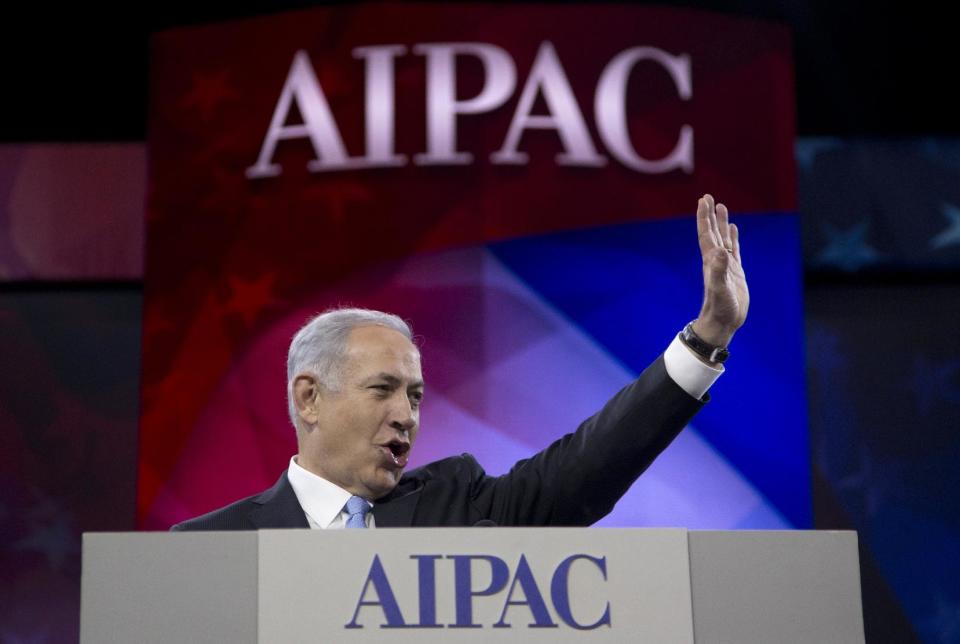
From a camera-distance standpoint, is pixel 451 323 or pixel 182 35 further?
pixel 182 35

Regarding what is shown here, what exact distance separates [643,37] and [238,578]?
3.70 metres

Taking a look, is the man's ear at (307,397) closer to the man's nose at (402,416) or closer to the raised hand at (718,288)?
the man's nose at (402,416)

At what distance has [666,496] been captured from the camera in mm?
4547

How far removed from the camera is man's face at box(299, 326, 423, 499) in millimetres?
2258

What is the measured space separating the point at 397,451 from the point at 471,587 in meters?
0.80

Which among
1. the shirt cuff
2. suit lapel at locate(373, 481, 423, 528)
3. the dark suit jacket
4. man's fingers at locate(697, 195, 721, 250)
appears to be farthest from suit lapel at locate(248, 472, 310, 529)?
man's fingers at locate(697, 195, 721, 250)

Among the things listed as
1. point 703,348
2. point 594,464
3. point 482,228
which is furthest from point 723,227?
point 482,228

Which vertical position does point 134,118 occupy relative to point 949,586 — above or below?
above

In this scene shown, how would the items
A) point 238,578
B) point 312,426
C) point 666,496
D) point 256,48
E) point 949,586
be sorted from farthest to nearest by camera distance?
point 949,586 < point 256,48 < point 666,496 < point 312,426 < point 238,578

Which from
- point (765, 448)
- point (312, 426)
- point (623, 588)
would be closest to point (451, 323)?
point (765, 448)

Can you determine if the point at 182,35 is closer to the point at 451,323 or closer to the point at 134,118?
the point at 134,118

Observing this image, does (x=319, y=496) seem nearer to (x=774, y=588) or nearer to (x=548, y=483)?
(x=548, y=483)

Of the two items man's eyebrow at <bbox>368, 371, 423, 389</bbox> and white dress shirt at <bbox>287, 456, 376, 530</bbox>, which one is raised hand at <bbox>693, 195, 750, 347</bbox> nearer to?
man's eyebrow at <bbox>368, 371, 423, 389</bbox>

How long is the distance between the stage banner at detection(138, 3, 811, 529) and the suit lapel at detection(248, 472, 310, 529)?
228 centimetres
